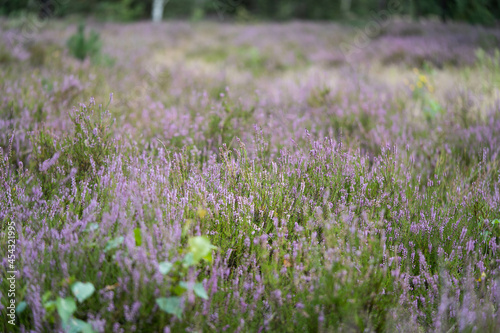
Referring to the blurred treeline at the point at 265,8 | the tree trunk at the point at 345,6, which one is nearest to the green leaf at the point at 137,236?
the blurred treeline at the point at 265,8

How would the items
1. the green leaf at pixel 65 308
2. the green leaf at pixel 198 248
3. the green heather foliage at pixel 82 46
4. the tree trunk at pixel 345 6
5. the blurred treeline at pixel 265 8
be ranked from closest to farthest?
the green leaf at pixel 65 308 < the green leaf at pixel 198 248 < the green heather foliage at pixel 82 46 < the blurred treeline at pixel 265 8 < the tree trunk at pixel 345 6

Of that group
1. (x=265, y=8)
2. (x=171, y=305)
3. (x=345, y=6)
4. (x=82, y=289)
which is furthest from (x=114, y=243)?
(x=345, y=6)

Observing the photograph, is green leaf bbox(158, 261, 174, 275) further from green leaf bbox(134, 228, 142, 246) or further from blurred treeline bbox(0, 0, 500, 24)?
blurred treeline bbox(0, 0, 500, 24)

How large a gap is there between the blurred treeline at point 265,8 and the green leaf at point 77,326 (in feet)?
38.3

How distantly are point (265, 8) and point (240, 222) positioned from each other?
26189mm

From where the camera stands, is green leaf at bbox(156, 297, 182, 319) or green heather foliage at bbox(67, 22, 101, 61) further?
green heather foliage at bbox(67, 22, 101, 61)

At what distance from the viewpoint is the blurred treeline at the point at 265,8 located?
455 inches

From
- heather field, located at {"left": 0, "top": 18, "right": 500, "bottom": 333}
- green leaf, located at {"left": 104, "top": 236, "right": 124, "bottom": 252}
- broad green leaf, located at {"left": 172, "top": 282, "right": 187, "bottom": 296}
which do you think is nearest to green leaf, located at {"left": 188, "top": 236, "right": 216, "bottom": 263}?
heather field, located at {"left": 0, "top": 18, "right": 500, "bottom": 333}

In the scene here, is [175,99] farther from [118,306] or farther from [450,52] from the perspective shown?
[450,52]

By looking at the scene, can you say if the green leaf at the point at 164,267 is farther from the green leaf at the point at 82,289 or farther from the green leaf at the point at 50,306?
the green leaf at the point at 50,306

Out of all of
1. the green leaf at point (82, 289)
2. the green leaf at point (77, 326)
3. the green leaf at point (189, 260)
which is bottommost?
the green leaf at point (77, 326)

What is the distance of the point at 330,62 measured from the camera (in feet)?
26.6

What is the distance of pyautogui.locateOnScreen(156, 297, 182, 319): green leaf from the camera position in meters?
1.31

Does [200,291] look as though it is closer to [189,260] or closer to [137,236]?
[189,260]
